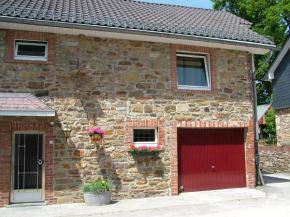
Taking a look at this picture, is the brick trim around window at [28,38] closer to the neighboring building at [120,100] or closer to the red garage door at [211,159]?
the neighboring building at [120,100]

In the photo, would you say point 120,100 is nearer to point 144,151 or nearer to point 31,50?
point 144,151

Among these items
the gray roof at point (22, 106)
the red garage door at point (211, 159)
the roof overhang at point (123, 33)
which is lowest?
the red garage door at point (211, 159)

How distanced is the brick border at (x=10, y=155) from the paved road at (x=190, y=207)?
0.40 meters

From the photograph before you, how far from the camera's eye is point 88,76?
362 inches

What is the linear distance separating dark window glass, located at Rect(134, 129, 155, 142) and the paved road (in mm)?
1745

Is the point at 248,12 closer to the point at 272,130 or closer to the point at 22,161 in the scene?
the point at 272,130

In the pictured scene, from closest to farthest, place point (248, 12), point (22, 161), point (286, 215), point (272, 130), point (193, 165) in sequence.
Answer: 1. point (286, 215)
2. point (22, 161)
3. point (193, 165)
4. point (248, 12)
5. point (272, 130)

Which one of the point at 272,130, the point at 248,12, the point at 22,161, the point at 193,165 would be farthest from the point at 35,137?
the point at 272,130

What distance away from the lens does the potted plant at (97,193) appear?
8320 mm

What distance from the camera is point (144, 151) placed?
9164 millimetres

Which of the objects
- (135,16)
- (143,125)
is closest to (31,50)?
(135,16)

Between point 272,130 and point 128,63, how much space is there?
22191 millimetres

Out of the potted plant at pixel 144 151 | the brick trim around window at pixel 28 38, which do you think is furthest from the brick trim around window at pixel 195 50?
the brick trim around window at pixel 28 38

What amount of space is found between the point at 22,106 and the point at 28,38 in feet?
6.80
